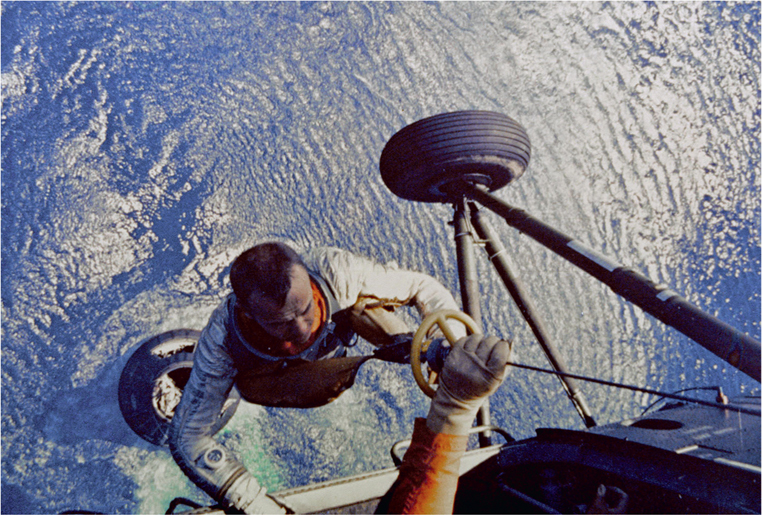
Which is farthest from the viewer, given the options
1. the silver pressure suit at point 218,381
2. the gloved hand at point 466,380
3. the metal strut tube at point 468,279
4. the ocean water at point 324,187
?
the ocean water at point 324,187

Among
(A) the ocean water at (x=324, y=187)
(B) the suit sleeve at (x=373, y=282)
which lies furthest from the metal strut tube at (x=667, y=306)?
(A) the ocean water at (x=324, y=187)

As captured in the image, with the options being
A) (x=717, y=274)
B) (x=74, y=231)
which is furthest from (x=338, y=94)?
(x=717, y=274)

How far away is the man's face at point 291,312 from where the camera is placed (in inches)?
54.4

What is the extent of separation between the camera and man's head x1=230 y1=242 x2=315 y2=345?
1.37 m

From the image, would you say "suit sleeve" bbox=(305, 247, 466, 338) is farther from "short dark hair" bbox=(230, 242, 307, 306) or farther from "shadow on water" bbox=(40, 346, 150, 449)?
"shadow on water" bbox=(40, 346, 150, 449)

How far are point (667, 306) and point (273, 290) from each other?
1214 mm

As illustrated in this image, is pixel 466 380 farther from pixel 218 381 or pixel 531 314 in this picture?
pixel 218 381

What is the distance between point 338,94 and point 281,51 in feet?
2.54

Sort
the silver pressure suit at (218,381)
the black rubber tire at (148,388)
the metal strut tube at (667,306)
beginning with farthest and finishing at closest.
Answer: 1. the black rubber tire at (148,388)
2. the silver pressure suit at (218,381)
3. the metal strut tube at (667,306)

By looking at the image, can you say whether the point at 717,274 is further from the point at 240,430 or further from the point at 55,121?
the point at 55,121

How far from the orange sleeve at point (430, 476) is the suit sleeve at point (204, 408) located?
2.79ft

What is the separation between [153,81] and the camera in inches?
134

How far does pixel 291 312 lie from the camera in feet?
4.62

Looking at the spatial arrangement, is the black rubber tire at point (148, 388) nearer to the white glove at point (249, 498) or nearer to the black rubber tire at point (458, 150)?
the white glove at point (249, 498)
